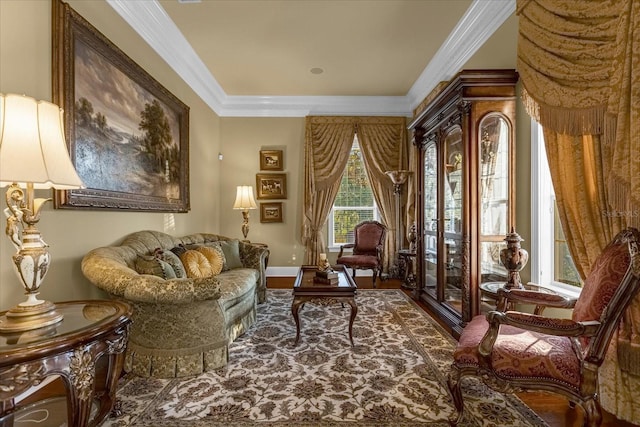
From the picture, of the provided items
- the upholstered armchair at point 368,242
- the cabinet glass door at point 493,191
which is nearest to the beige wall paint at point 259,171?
the upholstered armchair at point 368,242

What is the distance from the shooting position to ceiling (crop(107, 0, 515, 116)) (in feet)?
9.74

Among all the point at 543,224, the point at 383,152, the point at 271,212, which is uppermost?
the point at 383,152

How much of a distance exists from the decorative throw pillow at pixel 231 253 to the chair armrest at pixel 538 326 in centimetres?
287

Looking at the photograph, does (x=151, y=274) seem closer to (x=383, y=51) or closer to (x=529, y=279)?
(x=529, y=279)

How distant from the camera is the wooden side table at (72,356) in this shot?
3.76 feet

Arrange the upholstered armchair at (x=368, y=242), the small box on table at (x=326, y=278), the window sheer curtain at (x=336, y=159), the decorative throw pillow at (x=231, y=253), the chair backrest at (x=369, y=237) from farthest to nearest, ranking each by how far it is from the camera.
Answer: the window sheer curtain at (x=336, y=159) → the chair backrest at (x=369, y=237) → the upholstered armchair at (x=368, y=242) → the decorative throw pillow at (x=231, y=253) → the small box on table at (x=326, y=278)

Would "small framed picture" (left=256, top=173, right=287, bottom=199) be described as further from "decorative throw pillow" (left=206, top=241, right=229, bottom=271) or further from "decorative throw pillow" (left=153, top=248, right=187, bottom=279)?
"decorative throw pillow" (left=153, top=248, right=187, bottom=279)

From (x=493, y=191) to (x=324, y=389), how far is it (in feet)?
7.07

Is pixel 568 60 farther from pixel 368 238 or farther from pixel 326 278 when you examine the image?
pixel 368 238

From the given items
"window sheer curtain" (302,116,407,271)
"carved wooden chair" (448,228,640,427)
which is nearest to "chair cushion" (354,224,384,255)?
"window sheer curtain" (302,116,407,271)

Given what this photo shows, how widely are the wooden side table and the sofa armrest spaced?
29cm

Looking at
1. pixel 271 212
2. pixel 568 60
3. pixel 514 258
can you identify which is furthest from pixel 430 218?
pixel 271 212

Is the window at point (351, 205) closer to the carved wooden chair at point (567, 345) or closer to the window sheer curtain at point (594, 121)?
the window sheer curtain at point (594, 121)

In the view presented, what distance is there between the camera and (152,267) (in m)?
2.32
